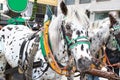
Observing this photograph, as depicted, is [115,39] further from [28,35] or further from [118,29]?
[28,35]

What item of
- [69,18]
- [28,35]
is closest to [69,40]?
[69,18]

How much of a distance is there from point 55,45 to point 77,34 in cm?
51

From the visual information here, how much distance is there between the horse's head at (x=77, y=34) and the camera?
3.26 meters

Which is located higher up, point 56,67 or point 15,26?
point 15,26

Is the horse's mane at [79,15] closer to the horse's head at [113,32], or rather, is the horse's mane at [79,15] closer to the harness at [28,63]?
the harness at [28,63]

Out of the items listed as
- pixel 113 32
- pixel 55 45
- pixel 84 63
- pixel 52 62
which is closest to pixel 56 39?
pixel 55 45

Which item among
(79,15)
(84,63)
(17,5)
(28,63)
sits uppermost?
(17,5)

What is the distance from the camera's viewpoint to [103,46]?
480 centimetres

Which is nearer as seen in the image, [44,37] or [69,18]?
[69,18]

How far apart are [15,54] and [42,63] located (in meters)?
0.67

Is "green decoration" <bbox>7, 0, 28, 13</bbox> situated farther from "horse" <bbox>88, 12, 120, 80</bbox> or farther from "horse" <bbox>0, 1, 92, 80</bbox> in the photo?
"horse" <bbox>88, 12, 120, 80</bbox>

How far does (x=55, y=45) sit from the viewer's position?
3779 mm

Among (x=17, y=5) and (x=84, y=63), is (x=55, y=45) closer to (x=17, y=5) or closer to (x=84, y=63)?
(x=84, y=63)

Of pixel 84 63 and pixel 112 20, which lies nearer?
pixel 84 63
